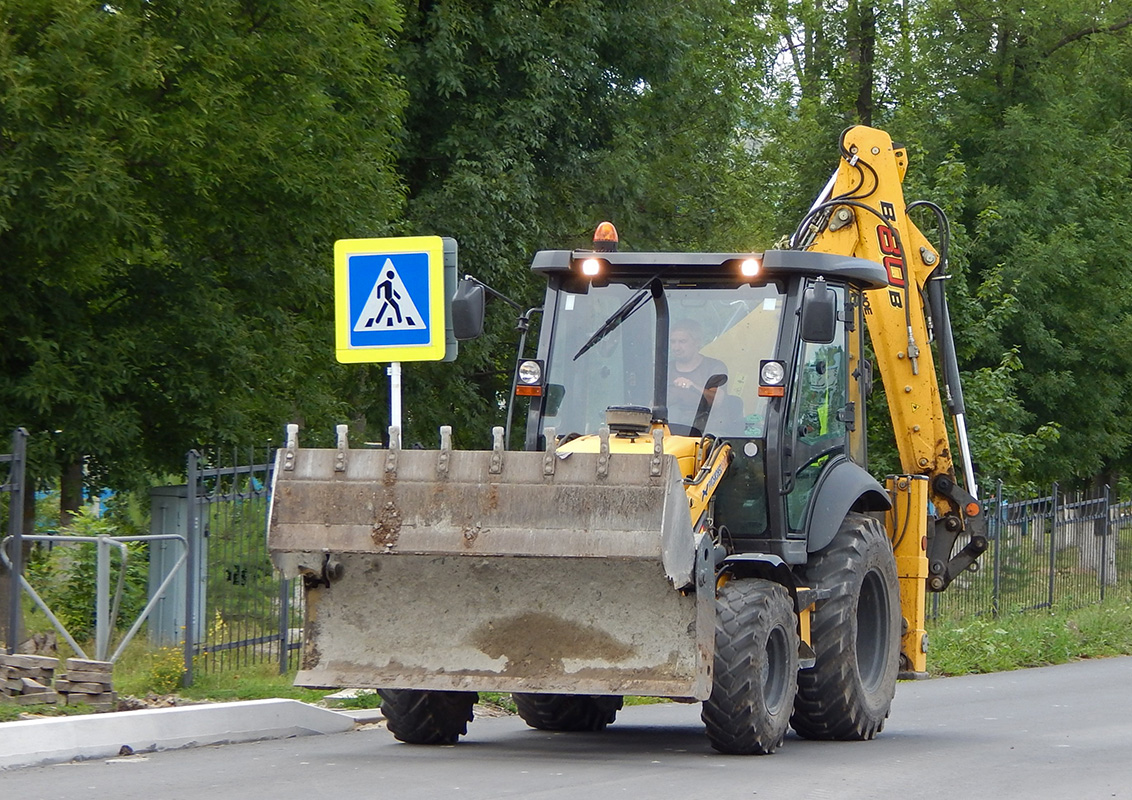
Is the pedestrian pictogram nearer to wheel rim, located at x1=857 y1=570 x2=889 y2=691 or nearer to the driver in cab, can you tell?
the driver in cab

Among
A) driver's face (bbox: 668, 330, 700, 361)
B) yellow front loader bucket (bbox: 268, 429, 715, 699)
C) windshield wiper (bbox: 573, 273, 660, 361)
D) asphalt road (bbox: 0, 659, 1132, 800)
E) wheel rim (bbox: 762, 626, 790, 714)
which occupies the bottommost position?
asphalt road (bbox: 0, 659, 1132, 800)

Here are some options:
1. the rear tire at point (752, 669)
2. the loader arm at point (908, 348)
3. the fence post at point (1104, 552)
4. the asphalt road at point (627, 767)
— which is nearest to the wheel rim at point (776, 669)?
the rear tire at point (752, 669)

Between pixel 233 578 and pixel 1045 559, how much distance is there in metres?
13.1

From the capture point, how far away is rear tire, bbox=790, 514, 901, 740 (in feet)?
33.5

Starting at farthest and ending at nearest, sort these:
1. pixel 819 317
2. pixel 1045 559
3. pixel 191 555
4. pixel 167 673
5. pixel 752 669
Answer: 1. pixel 1045 559
2. pixel 191 555
3. pixel 167 673
4. pixel 819 317
5. pixel 752 669

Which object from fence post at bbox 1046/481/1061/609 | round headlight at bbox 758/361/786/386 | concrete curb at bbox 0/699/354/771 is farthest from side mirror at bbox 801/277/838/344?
fence post at bbox 1046/481/1061/609

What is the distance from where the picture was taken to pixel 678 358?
33.0 ft

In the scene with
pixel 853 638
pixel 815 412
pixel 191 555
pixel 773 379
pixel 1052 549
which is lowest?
pixel 853 638

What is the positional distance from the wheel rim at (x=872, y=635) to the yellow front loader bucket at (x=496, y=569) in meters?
2.62

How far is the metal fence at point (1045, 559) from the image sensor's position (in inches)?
826

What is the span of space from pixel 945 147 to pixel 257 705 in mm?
21154

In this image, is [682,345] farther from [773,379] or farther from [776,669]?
[776,669]

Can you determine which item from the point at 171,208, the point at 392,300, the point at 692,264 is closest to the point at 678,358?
the point at 692,264

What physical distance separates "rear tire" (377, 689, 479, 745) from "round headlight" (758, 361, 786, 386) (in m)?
2.46
